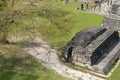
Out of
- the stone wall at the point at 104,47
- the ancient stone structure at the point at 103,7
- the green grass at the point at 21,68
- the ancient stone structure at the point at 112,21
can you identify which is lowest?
the green grass at the point at 21,68

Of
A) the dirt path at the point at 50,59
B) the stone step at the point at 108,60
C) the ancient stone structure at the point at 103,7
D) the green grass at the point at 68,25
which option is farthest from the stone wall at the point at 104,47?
the ancient stone structure at the point at 103,7

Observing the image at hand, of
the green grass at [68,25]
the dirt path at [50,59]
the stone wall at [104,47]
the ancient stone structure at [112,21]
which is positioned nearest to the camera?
the dirt path at [50,59]

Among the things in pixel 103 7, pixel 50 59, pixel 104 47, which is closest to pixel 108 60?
pixel 104 47

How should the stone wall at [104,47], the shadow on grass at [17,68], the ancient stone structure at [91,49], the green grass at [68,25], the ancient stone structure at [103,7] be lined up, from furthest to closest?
the ancient stone structure at [103,7], the green grass at [68,25], the stone wall at [104,47], the ancient stone structure at [91,49], the shadow on grass at [17,68]

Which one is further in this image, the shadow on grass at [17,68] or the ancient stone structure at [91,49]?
the ancient stone structure at [91,49]

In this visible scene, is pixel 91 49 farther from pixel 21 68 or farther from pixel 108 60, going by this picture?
pixel 21 68

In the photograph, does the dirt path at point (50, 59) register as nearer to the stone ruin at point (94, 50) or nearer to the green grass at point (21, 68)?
the green grass at point (21, 68)

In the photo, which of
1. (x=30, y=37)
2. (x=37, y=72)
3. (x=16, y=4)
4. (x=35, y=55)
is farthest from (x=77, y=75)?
(x=16, y=4)

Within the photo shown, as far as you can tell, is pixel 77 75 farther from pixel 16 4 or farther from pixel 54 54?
pixel 16 4
